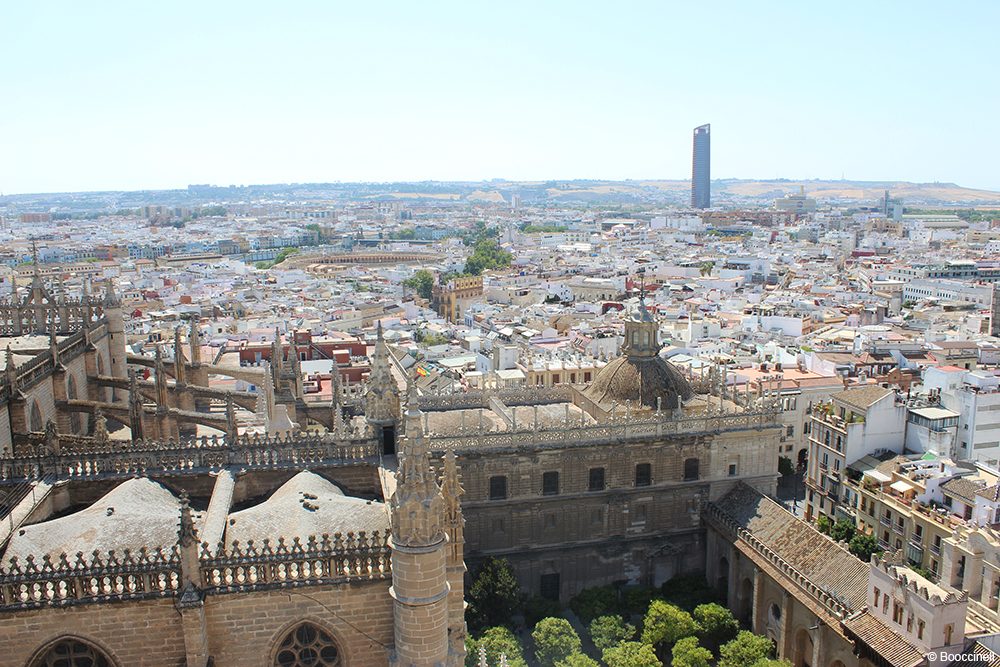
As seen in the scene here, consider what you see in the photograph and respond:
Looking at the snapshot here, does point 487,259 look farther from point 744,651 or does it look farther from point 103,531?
point 103,531

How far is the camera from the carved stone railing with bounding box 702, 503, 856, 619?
2834 cm

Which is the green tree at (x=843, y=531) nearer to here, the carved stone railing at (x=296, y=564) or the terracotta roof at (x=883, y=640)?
the terracotta roof at (x=883, y=640)

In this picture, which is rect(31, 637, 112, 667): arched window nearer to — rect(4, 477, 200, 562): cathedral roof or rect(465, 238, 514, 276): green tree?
rect(4, 477, 200, 562): cathedral roof

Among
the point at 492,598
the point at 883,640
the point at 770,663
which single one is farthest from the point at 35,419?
the point at 883,640

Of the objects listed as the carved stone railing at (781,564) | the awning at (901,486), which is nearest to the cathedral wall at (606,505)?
the carved stone railing at (781,564)

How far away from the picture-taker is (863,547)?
123ft

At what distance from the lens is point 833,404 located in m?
45.2

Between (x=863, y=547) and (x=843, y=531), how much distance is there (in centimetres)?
167

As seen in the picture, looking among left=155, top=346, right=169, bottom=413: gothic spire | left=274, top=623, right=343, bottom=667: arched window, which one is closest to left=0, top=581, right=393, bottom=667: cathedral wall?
left=274, top=623, right=343, bottom=667: arched window

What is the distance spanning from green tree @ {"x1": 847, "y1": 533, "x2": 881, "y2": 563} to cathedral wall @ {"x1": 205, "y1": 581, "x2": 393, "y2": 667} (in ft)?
97.3

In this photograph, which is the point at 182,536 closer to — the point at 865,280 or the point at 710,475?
the point at 710,475

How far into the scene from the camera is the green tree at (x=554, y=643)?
95.7ft

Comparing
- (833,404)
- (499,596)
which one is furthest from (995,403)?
(499,596)

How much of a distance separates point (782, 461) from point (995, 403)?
12.3m
